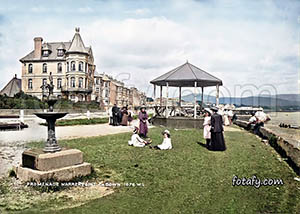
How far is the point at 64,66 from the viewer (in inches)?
1558

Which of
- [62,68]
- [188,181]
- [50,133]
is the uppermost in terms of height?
[62,68]

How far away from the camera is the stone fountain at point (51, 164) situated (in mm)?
6102

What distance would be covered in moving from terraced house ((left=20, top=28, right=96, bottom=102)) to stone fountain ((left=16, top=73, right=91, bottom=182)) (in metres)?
23.5

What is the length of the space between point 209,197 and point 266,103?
20765 millimetres

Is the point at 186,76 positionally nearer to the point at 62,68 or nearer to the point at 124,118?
the point at 124,118

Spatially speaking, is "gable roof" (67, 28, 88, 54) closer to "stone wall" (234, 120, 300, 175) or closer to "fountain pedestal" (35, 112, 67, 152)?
"stone wall" (234, 120, 300, 175)

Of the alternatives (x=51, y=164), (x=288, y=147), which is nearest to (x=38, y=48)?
(x=51, y=164)

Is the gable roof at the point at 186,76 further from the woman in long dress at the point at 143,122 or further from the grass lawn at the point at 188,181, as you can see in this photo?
the grass lawn at the point at 188,181

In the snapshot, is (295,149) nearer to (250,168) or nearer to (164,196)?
(250,168)

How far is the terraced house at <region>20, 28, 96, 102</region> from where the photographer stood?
1229 inches

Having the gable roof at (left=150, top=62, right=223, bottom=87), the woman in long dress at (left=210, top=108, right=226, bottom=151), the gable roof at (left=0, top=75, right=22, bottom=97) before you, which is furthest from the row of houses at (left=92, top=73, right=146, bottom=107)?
the woman in long dress at (left=210, top=108, right=226, bottom=151)

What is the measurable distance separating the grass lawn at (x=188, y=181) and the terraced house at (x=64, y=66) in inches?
904

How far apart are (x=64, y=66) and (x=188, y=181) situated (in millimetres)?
36284

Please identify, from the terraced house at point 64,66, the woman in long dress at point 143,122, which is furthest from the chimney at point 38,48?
the woman in long dress at point 143,122
